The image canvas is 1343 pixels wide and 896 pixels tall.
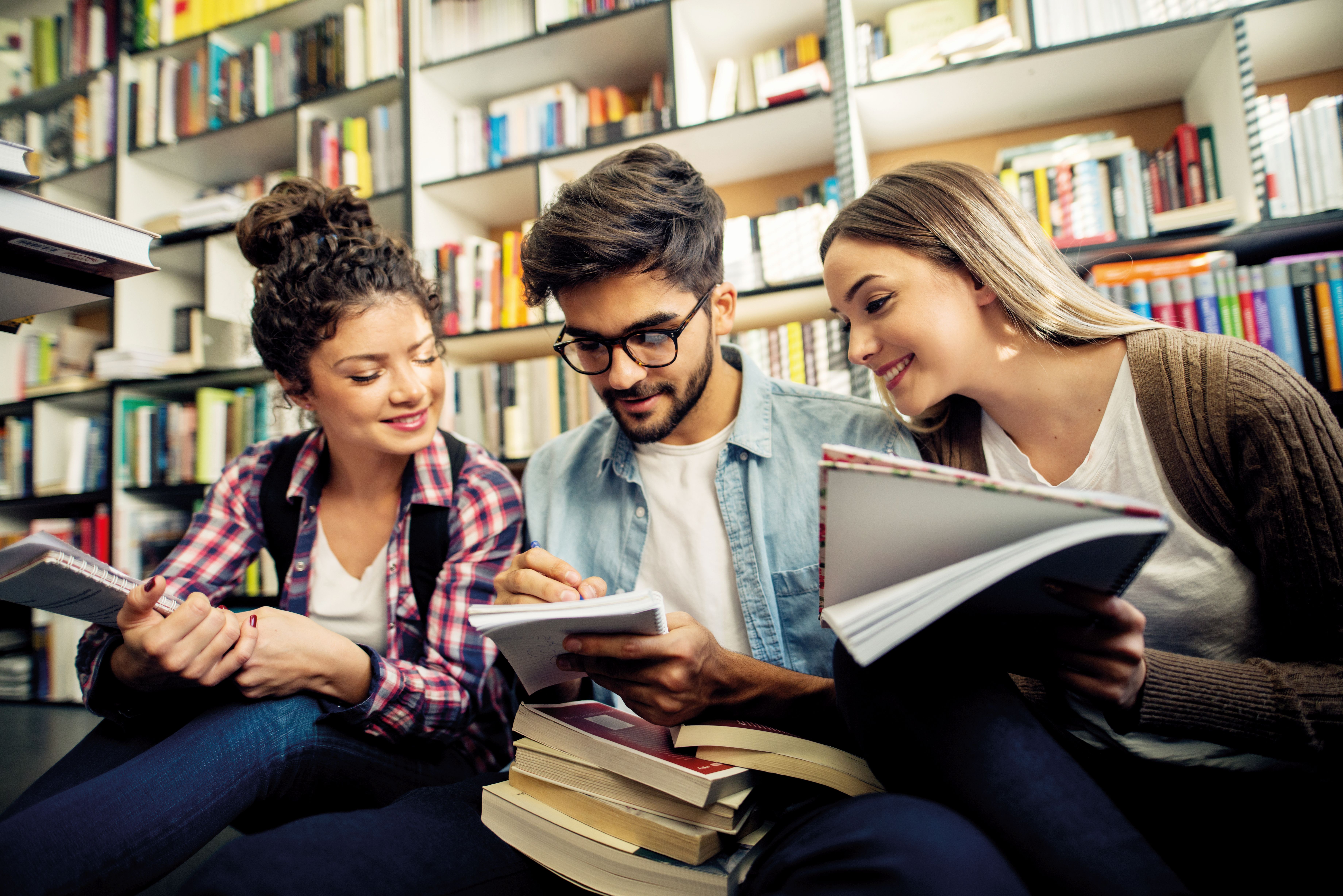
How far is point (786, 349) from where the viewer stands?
72.7 inches

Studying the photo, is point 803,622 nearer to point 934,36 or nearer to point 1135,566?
point 1135,566

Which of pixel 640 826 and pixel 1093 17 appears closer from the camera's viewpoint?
pixel 640 826

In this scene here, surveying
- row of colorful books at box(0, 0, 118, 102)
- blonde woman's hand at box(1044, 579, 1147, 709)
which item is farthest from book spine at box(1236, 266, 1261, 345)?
row of colorful books at box(0, 0, 118, 102)

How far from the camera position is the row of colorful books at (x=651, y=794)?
636mm

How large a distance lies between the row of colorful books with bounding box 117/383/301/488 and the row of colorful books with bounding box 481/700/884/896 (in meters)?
1.97

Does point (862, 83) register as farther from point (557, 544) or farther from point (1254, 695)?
point (1254, 695)

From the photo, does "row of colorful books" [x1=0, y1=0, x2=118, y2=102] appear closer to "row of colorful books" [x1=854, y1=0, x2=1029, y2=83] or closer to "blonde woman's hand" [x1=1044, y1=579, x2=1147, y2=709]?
"row of colorful books" [x1=854, y1=0, x2=1029, y2=83]

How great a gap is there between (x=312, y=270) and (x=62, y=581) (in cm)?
61

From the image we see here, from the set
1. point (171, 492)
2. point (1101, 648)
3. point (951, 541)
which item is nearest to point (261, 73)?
point (171, 492)

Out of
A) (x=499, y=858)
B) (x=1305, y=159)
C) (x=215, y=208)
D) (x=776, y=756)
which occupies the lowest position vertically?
(x=499, y=858)

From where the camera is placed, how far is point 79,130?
269 centimetres

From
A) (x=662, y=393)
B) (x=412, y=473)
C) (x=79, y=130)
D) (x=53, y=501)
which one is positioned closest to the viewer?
(x=662, y=393)

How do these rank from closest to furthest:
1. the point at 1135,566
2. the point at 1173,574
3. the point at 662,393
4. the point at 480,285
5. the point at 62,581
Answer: the point at 1135,566
the point at 62,581
the point at 1173,574
the point at 662,393
the point at 480,285

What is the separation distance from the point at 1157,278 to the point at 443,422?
1.84 metres
